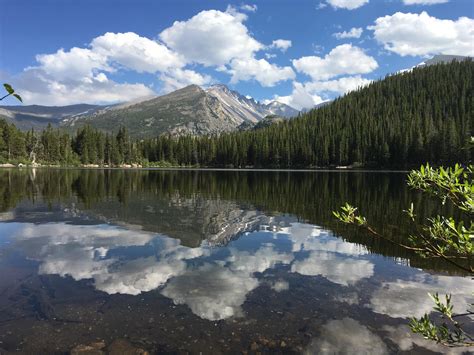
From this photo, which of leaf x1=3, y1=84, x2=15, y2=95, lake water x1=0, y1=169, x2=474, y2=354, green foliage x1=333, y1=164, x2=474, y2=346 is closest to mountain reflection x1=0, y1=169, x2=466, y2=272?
lake water x1=0, y1=169, x2=474, y2=354

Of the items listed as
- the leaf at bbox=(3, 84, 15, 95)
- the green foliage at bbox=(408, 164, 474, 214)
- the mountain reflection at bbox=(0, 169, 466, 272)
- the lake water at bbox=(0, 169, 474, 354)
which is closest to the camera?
the leaf at bbox=(3, 84, 15, 95)

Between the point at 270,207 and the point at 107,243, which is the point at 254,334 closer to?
the point at 107,243

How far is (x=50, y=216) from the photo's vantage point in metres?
30.3

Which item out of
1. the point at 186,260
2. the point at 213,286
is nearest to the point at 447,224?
the point at 213,286

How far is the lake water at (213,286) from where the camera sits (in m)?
10.3

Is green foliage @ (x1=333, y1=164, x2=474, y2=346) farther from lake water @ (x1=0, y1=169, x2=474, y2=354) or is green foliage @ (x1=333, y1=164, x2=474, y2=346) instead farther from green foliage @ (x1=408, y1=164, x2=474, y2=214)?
lake water @ (x1=0, y1=169, x2=474, y2=354)

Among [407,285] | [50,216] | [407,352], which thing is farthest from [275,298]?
[50,216]

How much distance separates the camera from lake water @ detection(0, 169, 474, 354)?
10.3 metres

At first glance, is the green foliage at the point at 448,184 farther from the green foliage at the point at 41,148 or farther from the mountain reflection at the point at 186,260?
the green foliage at the point at 41,148

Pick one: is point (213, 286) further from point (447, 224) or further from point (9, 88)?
point (9, 88)

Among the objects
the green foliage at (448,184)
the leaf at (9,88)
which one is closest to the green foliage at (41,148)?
the leaf at (9,88)

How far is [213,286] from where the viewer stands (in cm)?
1444

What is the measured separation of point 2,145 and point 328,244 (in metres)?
181

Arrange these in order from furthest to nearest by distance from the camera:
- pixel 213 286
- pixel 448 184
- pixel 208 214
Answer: pixel 208 214, pixel 213 286, pixel 448 184
